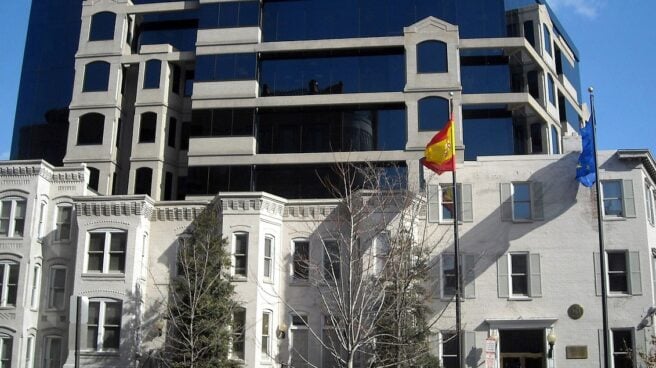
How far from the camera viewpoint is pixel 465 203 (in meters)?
37.4

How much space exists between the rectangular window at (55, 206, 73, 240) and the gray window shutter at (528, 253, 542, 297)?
23.1 metres

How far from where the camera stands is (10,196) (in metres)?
38.6

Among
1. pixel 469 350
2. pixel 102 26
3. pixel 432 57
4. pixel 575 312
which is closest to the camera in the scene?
pixel 575 312

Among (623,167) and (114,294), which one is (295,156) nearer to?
(114,294)

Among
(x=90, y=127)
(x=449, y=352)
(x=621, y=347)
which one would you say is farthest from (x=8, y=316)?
(x=621, y=347)

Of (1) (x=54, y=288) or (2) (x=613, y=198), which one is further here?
(1) (x=54, y=288)

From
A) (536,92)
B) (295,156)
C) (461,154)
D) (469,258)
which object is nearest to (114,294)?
(295,156)

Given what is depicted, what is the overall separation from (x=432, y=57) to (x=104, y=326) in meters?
23.6

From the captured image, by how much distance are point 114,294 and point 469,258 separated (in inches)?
672

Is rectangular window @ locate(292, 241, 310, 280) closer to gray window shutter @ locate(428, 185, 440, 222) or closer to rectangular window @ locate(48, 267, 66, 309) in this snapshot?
gray window shutter @ locate(428, 185, 440, 222)

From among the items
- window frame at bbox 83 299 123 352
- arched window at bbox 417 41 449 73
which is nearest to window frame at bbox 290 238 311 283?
window frame at bbox 83 299 123 352

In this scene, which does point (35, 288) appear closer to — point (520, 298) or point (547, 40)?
point (520, 298)

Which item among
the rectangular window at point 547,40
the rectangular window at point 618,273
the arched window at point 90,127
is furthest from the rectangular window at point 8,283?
the rectangular window at point 547,40

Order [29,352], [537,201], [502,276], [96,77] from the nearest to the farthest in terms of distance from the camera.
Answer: [502,276], [537,201], [29,352], [96,77]
